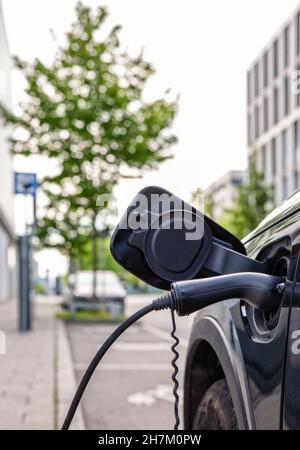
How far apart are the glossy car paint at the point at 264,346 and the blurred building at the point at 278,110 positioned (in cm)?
4076

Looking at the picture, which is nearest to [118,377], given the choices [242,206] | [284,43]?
[242,206]

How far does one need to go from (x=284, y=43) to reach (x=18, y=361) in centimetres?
4158

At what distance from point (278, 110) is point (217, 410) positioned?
48.0 metres

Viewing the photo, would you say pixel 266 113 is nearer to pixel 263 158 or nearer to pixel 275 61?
pixel 263 158

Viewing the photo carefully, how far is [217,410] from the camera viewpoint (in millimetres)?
2035

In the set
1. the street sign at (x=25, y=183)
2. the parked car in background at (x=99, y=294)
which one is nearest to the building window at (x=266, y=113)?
the parked car in background at (x=99, y=294)

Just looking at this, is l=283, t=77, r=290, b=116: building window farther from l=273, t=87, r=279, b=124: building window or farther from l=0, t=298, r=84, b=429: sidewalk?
l=0, t=298, r=84, b=429: sidewalk

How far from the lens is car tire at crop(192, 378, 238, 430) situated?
76.2 inches

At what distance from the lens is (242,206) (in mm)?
37969

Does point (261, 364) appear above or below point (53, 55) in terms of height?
below

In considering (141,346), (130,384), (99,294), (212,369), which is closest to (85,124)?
(99,294)
